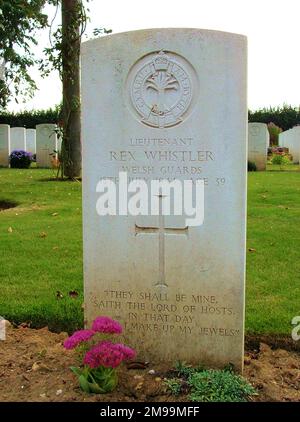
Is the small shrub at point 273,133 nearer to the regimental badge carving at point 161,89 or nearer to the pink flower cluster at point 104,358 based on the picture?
the regimental badge carving at point 161,89

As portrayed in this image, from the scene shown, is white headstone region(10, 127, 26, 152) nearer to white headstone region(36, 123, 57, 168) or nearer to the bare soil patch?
white headstone region(36, 123, 57, 168)

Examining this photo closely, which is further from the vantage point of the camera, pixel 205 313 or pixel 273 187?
pixel 273 187

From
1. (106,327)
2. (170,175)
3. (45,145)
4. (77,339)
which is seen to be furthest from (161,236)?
(45,145)

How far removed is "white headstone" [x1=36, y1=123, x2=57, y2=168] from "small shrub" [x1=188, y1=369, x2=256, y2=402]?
15036 millimetres

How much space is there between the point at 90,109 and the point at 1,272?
232 cm

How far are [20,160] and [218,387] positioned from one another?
16.6 meters

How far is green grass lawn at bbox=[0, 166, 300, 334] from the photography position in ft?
13.0

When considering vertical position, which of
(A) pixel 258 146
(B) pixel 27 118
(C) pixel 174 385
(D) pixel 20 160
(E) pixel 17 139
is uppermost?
(B) pixel 27 118

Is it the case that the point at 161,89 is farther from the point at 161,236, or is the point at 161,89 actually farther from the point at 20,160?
the point at 20,160

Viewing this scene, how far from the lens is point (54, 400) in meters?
2.82

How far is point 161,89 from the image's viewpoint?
3137mm

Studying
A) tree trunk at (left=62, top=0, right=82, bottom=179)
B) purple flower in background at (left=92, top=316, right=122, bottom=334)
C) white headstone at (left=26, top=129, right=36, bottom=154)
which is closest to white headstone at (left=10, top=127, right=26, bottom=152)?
white headstone at (left=26, top=129, right=36, bottom=154)
